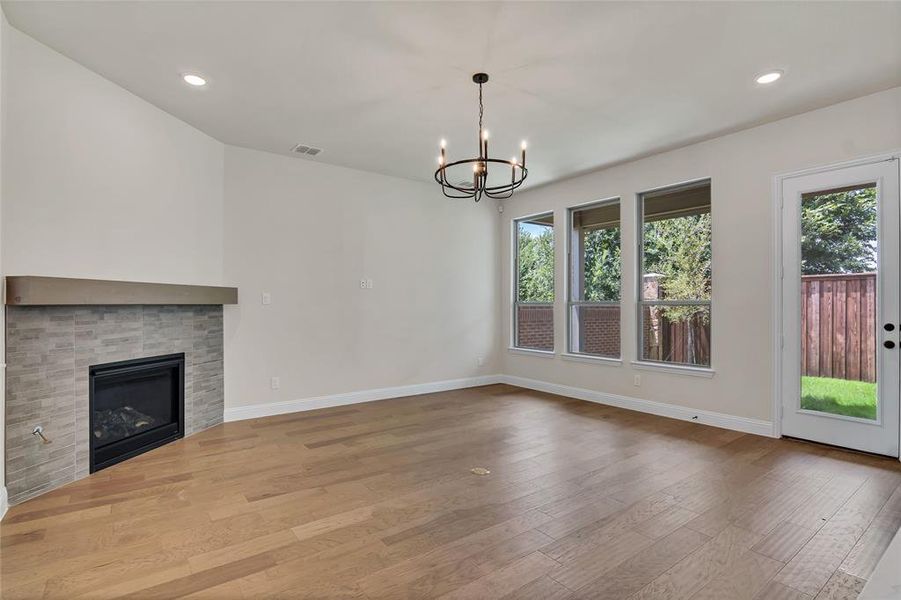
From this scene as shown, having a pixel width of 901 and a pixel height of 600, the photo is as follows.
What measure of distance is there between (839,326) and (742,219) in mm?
A: 1209

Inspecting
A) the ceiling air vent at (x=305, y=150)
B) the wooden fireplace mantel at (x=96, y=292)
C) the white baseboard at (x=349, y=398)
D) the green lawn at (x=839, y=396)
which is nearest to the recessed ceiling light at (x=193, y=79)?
the ceiling air vent at (x=305, y=150)

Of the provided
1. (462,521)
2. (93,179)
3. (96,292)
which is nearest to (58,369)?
(96,292)

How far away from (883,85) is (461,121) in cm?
319

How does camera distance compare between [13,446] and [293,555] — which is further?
[13,446]

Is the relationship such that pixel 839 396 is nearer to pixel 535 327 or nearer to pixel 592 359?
pixel 592 359

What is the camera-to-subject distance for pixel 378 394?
569 cm

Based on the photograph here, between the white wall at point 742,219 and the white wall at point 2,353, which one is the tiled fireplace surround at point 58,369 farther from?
the white wall at point 742,219

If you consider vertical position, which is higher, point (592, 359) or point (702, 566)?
point (592, 359)

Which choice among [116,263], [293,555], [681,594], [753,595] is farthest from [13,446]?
[753,595]

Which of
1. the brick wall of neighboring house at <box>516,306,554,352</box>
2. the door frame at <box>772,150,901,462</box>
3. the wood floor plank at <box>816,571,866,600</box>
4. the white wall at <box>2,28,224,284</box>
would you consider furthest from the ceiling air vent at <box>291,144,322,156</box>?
the wood floor plank at <box>816,571,866,600</box>

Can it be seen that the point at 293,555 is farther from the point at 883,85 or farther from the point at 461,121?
the point at 883,85

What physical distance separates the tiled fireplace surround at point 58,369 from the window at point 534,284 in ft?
14.6

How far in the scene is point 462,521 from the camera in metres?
2.54

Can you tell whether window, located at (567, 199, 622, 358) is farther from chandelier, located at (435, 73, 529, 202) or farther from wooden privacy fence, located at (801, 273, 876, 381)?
wooden privacy fence, located at (801, 273, 876, 381)
